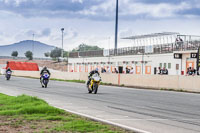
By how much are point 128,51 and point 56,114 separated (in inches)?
1877

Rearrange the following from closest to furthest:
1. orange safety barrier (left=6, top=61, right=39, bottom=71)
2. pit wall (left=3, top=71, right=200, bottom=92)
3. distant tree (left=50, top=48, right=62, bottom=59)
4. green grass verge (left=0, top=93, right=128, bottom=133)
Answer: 1. green grass verge (left=0, top=93, right=128, bottom=133)
2. pit wall (left=3, top=71, right=200, bottom=92)
3. orange safety barrier (left=6, top=61, right=39, bottom=71)
4. distant tree (left=50, top=48, right=62, bottom=59)

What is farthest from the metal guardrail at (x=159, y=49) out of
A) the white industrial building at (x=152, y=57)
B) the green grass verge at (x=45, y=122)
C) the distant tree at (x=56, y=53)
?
the distant tree at (x=56, y=53)

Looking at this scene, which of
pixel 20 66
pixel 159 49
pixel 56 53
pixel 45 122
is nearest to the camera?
pixel 45 122

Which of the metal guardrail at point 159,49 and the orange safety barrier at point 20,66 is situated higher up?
the metal guardrail at point 159,49

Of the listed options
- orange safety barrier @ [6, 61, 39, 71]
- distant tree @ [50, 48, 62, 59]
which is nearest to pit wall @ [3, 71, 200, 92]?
orange safety barrier @ [6, 61, 39, 71]

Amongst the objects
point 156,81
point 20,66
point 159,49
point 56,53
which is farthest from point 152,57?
point 56,53

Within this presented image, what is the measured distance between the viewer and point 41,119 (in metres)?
11.1

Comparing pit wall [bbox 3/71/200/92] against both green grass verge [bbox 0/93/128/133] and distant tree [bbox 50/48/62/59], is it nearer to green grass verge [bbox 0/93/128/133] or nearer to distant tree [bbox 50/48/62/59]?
green grass verge [bbox 0/93/128/133]

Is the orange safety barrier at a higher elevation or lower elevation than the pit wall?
higher

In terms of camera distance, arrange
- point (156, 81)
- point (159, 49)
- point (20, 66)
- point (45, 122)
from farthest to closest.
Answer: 1. point (20, 66)
2. point (159, 49)
3. point (156, 81)
4. point (45, 122)

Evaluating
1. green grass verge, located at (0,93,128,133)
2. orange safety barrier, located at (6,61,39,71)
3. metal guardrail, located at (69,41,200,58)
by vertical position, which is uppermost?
metal guardrail, located at (69,41,200,58)

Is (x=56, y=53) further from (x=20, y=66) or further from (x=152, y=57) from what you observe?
(x=152, y=57)

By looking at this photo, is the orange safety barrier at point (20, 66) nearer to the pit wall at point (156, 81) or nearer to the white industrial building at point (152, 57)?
the white industrial building at point (152, 57)

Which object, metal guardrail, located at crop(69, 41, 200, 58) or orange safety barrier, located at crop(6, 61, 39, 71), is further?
orange safety barrier, located at crop(6, 61, 39, 71)
